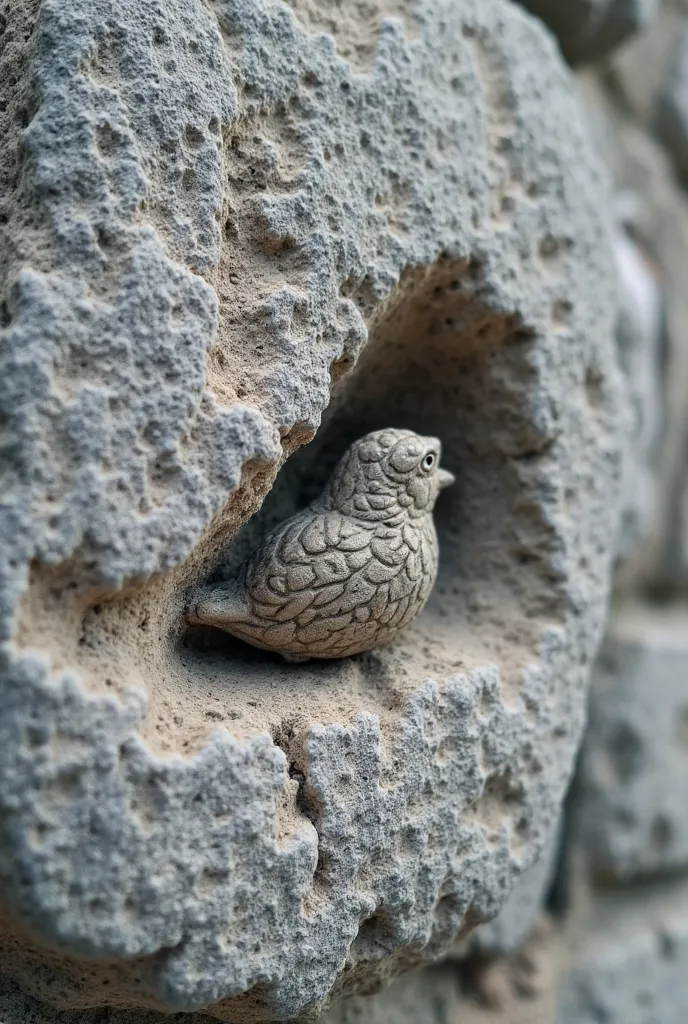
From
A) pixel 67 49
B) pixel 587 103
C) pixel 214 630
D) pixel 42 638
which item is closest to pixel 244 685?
pixel 214 630

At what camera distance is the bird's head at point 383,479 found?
2.00 ft

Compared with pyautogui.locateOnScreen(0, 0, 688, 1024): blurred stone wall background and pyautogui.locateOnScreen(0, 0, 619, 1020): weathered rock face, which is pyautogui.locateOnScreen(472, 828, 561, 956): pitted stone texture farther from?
pyautogui.locateOnScreen(0, 0, 619, 1020): weathered rock face

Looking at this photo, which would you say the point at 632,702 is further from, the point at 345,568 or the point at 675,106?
the point at 675,106

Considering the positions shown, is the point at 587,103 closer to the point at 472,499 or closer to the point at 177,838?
the point at 472,499

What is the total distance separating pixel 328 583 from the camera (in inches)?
22.5

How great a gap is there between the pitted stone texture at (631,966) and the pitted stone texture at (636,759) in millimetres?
47

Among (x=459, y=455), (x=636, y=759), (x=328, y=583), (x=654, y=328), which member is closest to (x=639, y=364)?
(x=654, y=328)

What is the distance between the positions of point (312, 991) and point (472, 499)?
38 cm

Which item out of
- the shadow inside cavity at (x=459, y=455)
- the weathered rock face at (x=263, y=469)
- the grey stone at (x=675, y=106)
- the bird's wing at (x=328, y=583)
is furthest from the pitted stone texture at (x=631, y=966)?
the grey stone at (x=675, y=106)

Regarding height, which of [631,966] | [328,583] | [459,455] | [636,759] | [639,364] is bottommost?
[631,966]

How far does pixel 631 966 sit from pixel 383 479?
0.63 metres

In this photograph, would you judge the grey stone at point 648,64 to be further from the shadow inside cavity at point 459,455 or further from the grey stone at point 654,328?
the shadow inside cavity at point 459,455

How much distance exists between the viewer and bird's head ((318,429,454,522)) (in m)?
0.61

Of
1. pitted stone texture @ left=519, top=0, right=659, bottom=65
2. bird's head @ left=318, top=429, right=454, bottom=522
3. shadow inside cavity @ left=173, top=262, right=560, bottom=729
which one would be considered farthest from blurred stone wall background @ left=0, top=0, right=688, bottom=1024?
bird's head @ left=318, top=429, right=454, bottom=522
